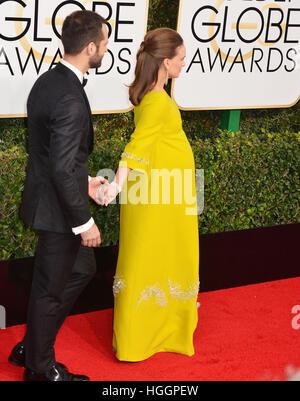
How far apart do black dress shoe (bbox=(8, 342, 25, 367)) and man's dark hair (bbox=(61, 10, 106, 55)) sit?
1928 mm

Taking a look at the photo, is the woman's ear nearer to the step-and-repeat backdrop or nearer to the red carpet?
the step-and-repeat backdrop

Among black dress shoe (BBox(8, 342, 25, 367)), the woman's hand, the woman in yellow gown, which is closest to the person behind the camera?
the woman's hand

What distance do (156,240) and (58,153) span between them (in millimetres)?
1098

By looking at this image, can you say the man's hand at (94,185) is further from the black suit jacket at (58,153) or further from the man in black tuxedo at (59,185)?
the black suit jacket at (58,153)

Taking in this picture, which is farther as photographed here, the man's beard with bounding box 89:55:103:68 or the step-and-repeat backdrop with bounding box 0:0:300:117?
the step-and-repeat backdrop with bounding box 0:0:300:117

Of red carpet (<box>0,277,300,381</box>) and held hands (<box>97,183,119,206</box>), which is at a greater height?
held hands (<box>97,183,119,206</box>)

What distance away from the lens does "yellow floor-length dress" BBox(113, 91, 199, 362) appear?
3881 mm

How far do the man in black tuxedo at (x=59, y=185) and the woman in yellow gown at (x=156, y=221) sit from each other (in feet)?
1.23

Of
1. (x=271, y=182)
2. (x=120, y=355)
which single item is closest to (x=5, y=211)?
(x=120, y=355)

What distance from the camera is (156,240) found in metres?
4.09

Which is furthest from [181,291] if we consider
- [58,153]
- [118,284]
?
[58,153]
